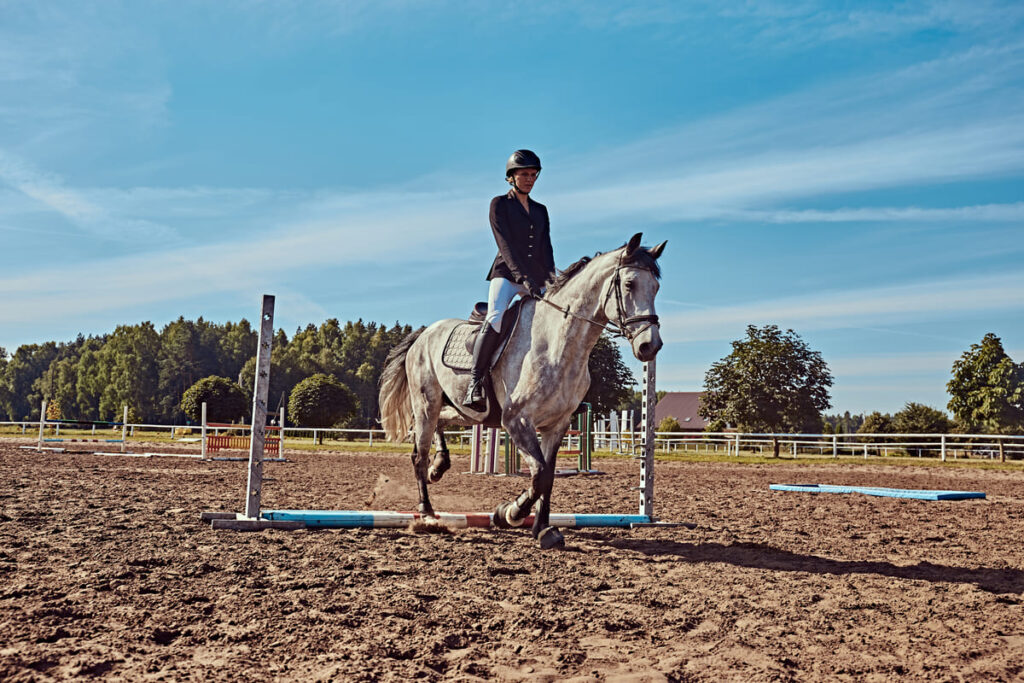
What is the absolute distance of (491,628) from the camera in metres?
4.28

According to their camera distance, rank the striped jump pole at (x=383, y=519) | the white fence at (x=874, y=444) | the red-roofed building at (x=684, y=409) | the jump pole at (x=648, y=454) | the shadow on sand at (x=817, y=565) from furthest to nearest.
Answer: the red-roofed building at (x=684, y=409)
the white fence at (x=874, y=444)
the jump pole at (x=648, y=454)
the striped jump pole at (x=383, y=519)
the shadow on sand at (x=817, y=565)

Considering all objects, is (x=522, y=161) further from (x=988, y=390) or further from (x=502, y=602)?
(x=988, y=390)

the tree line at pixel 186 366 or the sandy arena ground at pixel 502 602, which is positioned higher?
the tree line at pixel 186 366

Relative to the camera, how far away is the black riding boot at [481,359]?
7426 mm

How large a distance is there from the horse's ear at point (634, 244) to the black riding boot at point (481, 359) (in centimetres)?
151

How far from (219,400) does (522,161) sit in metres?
59.6

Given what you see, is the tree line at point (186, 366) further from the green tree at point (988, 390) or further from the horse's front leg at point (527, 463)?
the horse's front leg at point (527, 463)

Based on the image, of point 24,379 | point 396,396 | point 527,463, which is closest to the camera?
point 527,463

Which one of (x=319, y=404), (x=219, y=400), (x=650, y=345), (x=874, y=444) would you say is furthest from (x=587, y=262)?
(x=219, y=400)

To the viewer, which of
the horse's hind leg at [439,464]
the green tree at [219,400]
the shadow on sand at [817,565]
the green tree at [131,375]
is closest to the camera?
the shadow on sand at [817,565]

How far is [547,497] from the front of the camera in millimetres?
7172

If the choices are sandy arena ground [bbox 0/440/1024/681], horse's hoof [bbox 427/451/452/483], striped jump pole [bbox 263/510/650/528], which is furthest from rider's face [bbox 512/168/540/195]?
sandy arena ground [bbox 0/440/1024/681]

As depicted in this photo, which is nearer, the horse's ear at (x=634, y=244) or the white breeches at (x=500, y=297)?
the horse's ear at (x=634, y=244)

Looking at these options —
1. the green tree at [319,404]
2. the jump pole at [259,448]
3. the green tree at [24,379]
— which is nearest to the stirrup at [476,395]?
the jump pole at [259,448]
